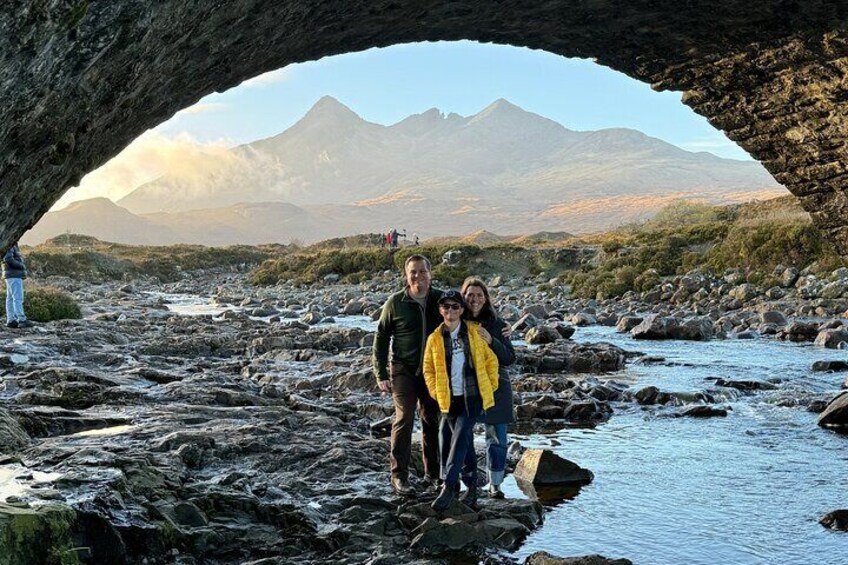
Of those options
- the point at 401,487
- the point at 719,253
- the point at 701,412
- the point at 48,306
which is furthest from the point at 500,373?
the point at 719,253

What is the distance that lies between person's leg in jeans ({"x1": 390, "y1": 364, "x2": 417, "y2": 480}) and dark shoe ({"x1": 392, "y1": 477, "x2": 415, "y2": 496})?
0.04 meters

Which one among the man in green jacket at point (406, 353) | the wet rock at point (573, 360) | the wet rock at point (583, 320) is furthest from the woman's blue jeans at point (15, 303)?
the wet rock at point (583, 320)

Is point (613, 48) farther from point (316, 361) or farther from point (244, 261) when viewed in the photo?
point (244, 261)

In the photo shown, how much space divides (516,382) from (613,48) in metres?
6.75

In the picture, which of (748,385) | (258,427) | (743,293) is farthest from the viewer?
(743,293)

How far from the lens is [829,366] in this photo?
15.3 m

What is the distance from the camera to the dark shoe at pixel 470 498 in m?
7.55

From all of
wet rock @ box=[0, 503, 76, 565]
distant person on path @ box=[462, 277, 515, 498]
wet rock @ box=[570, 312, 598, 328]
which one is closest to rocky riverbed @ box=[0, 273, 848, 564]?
wet rock @ box=[0, 503, 76, 565]

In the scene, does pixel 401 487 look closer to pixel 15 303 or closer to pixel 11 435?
pixel 11 435

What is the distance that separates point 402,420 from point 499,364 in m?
1.17

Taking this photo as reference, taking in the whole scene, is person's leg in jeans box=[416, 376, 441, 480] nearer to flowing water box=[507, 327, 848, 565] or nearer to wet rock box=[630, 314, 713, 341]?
flowing water box=[507, 327, 848, 565]

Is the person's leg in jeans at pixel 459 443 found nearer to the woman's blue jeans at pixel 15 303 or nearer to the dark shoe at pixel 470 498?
the dark shoe at pixel 470 498

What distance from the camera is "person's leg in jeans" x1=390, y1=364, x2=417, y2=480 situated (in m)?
8.13

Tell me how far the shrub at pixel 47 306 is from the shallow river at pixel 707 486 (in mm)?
17062
